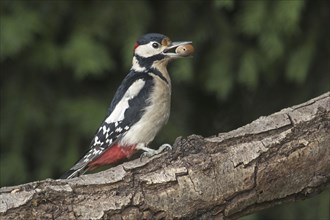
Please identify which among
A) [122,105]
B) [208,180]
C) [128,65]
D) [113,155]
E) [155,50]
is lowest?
[208,180]

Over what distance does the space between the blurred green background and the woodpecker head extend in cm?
82

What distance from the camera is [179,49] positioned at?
14.1 ft

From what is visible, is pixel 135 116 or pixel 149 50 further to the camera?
pixel 149 50

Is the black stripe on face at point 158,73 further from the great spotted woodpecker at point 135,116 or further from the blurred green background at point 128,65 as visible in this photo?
the blurred green background at point 128,65

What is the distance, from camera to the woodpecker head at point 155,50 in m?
4.34

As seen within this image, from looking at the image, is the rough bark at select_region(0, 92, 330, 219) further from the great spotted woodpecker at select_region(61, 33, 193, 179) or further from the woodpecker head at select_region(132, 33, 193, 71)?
the woodpecker head at select_region(132, 33, 193, 71)

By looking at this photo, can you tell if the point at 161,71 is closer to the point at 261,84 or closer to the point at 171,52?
the point at 171,52

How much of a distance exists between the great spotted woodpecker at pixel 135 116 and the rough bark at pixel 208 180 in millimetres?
673

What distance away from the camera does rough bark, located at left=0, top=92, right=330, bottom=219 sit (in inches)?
128

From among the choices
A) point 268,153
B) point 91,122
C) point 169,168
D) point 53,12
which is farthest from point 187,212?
point 53,12

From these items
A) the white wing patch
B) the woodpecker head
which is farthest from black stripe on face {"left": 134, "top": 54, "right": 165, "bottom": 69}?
the white wing patch

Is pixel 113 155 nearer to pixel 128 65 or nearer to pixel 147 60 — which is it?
pixel 147 60

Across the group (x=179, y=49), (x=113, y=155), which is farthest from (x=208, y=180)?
(x=179, y=49)

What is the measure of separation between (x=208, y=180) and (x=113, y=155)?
36.1 inches
